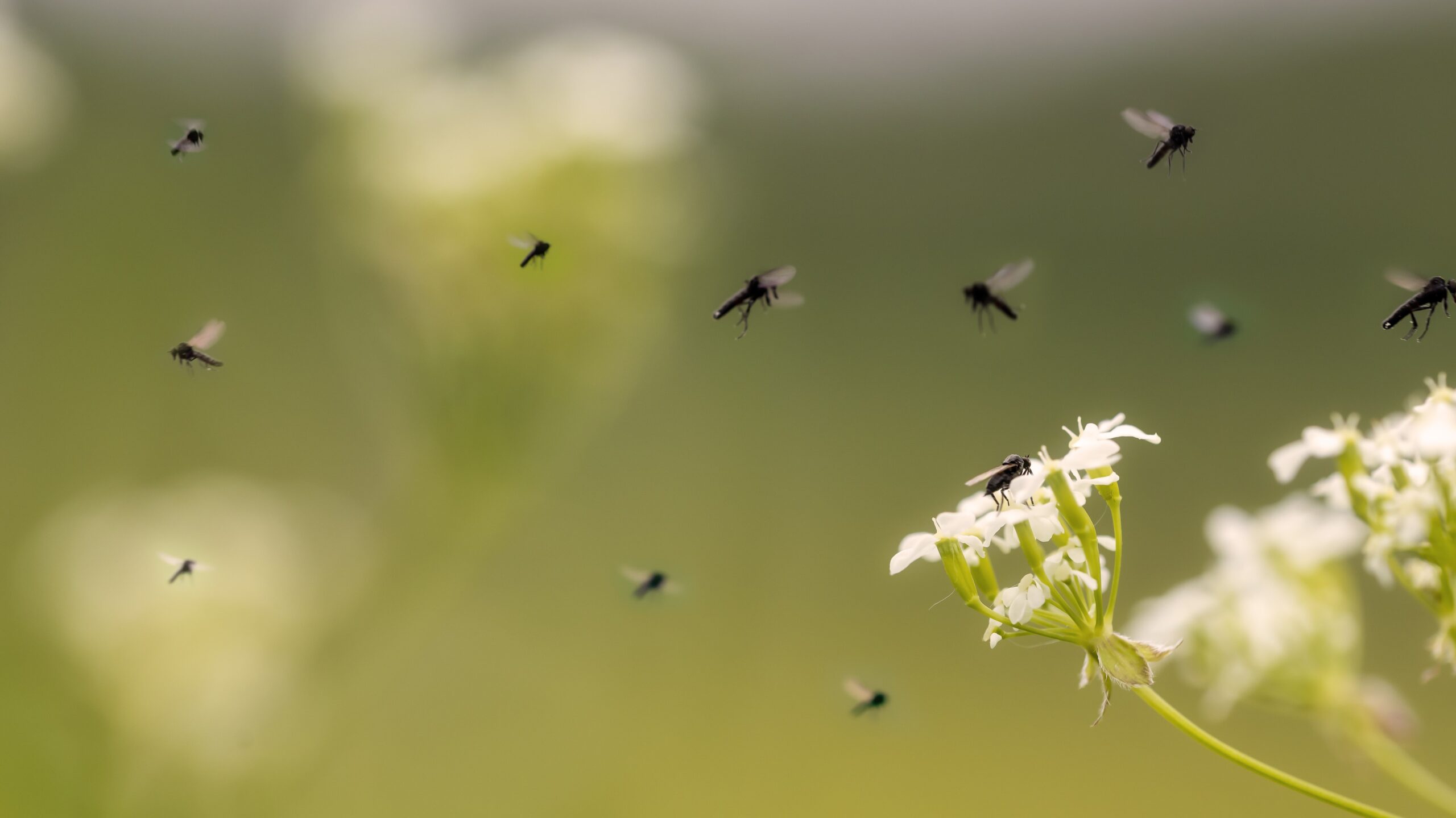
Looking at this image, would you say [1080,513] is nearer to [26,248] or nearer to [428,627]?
[428,627]

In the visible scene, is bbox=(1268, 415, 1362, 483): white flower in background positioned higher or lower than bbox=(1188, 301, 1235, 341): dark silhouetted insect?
lower

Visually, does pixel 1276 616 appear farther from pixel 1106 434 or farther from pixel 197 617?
pixel 197 617

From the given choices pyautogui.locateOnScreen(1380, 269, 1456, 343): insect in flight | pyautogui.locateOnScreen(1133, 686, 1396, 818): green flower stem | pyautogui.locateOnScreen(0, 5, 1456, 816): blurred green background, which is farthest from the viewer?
pyautogui.locateOnScreen(0, 5, 1456, 816): blurred green background

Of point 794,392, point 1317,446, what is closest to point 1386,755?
point 1317,446

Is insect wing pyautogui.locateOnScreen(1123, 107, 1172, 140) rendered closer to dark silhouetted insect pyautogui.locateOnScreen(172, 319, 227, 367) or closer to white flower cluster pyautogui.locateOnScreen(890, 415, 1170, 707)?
white flower cluster pyautogui.locateOnScreen(890, 415, 1170, 707)

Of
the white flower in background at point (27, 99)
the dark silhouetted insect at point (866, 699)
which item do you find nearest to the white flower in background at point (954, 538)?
the dark silhouetted insect at point (866, 699)

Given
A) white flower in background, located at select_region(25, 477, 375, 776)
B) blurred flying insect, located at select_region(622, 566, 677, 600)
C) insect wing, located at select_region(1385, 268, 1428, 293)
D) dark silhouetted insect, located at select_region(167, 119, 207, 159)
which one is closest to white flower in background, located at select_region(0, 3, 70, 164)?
white flower in background, located at select_region(25, 477, 375, 776)
